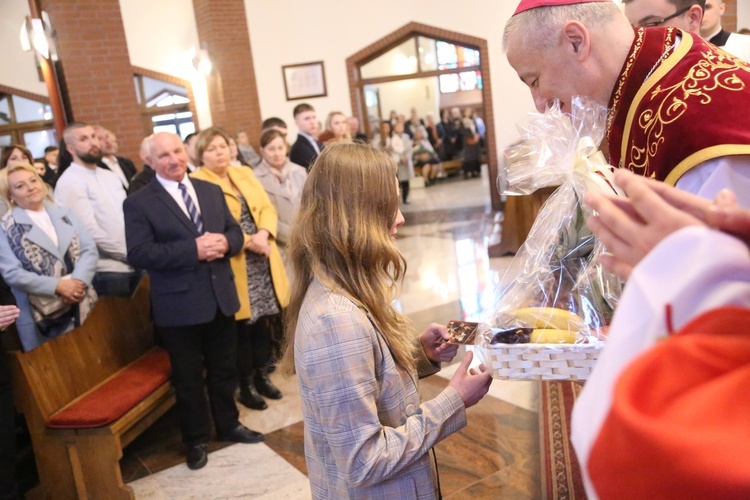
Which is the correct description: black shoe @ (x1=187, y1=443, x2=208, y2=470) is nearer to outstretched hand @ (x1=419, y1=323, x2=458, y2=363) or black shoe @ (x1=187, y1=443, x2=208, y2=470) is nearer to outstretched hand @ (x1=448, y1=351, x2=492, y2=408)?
outstretched hand @ (x1=419, y1=323, x2=458, y2=363)

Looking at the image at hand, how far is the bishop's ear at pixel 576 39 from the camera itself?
52.4 inches

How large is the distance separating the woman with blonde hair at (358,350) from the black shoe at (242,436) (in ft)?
6.76

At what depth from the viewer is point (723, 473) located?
1.67 feet

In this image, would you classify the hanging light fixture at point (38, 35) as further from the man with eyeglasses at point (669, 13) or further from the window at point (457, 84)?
the window at point (457, 84)

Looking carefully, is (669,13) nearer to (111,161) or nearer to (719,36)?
(719,36)

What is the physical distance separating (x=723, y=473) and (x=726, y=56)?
110 centimetres

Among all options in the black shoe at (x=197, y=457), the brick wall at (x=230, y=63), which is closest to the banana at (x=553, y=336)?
the black shoe at (x=197, y=457)

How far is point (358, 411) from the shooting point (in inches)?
51.8

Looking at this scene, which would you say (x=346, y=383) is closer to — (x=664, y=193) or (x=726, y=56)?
(x=664, y=193)

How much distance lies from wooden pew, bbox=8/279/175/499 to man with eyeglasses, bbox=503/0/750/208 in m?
2.44

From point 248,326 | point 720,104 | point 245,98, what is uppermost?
point 245,98

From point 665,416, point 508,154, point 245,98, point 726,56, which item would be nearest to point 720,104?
point 726,56

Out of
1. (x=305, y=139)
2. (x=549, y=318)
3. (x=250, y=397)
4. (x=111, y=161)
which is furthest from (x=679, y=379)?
(x=111, y=161)

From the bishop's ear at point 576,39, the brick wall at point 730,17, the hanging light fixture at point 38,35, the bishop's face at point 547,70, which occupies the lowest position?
the bishop's face at point 547,70
